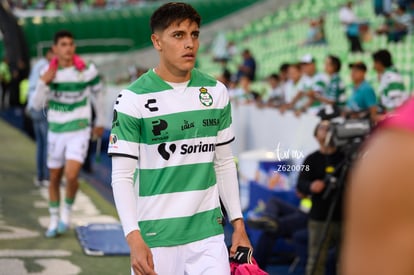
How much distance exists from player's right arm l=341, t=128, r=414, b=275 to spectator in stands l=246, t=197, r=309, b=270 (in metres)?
6.99

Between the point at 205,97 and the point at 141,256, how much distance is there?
0.89m

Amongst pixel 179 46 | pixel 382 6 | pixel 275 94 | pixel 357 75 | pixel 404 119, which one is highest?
pixel 404 119

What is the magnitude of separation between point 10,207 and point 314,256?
4740 millimetres

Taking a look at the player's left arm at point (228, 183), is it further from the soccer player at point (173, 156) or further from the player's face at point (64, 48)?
the player's face at point (64, 48)

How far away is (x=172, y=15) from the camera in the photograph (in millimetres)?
4242

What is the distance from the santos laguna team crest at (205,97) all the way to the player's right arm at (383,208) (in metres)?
2.80

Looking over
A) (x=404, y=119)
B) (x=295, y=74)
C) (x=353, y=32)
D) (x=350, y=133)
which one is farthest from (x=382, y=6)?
(x=404, y=119)

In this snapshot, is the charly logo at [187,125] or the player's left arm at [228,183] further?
the player's left arm at [228,183]

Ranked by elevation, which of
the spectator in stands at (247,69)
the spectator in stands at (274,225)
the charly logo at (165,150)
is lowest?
the spectator in stands at (247,69)

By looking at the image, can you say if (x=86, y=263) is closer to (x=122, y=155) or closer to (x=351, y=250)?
(x=122, y=155)

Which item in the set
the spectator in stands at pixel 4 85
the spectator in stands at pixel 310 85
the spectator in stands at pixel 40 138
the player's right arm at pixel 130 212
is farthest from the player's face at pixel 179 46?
the spectator in stands at pixel 4 85

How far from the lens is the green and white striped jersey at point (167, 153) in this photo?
13.6 feet

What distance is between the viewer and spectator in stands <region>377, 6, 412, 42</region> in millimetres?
17875

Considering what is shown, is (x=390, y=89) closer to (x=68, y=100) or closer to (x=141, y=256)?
(x=68, y=100)
